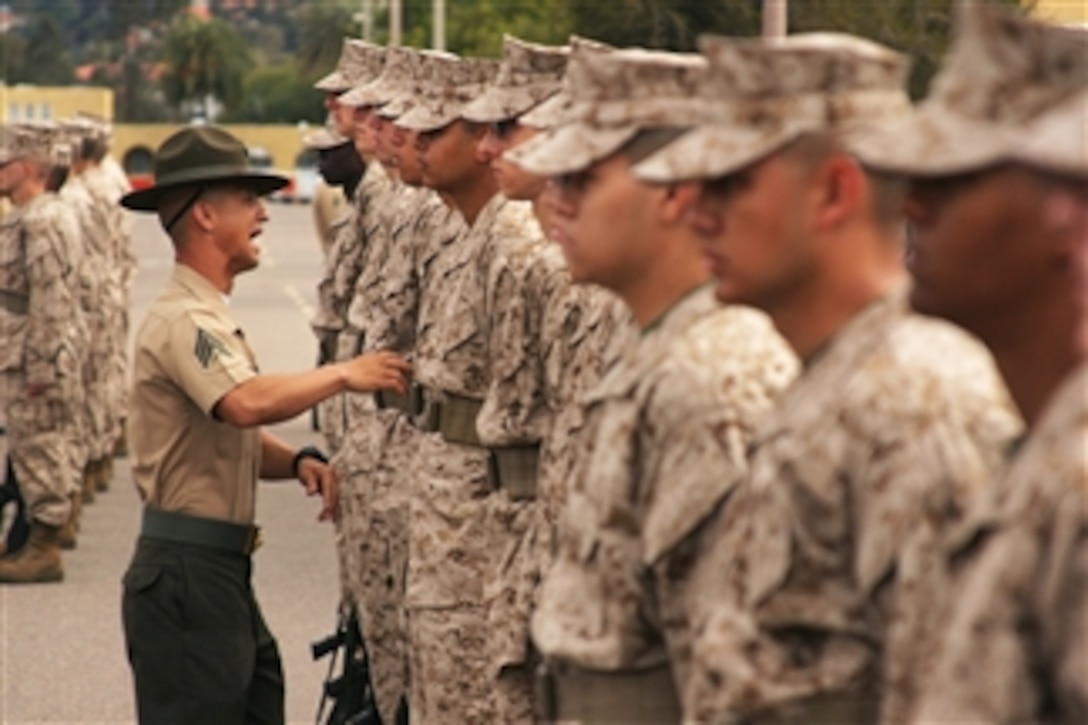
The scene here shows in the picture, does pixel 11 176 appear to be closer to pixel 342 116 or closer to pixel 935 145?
pixel 342 116

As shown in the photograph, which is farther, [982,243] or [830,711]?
[830,711]

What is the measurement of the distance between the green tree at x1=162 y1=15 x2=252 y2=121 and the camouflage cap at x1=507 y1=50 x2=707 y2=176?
454ft

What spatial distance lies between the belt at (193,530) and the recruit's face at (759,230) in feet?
11.7

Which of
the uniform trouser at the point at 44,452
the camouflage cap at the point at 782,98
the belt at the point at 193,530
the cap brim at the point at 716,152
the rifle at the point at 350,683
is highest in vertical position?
the camouflage cap at the point at 782,98

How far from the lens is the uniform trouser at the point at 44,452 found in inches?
622

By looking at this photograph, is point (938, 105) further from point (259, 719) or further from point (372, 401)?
point (372, 401)

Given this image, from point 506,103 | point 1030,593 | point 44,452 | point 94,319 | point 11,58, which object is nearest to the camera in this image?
point 1030,593

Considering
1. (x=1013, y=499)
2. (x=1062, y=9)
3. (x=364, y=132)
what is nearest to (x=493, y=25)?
(x=1062, y=9)

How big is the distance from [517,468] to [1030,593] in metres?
5.00

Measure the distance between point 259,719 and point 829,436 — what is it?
4132mm

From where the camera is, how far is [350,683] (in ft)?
35.1

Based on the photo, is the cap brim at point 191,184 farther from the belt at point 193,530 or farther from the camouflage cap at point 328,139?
the camouflage cap at point 328,139

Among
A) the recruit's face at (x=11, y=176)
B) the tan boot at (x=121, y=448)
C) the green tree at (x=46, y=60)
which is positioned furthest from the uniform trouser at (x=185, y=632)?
the green tree at (x=46, y=60)

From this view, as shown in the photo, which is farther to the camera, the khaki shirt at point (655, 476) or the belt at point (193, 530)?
the belt at point (193, 530)
